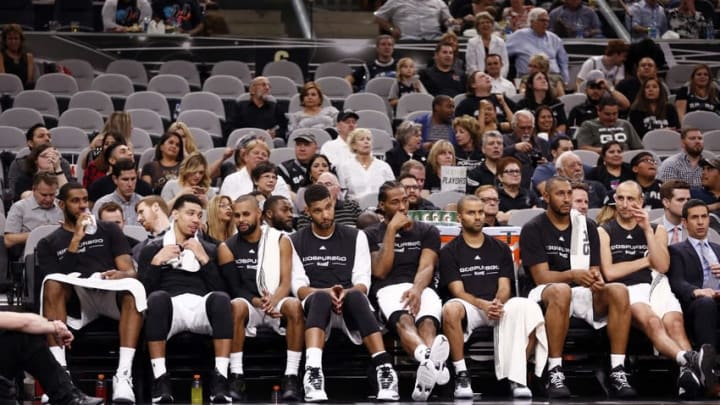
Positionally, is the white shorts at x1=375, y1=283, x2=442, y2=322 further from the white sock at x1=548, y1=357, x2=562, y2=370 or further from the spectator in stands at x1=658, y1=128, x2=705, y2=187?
the spectator in stands at x1=658, y1=128, x2=705, y2=187

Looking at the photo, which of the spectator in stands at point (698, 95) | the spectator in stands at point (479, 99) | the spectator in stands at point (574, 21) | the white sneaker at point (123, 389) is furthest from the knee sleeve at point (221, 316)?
the spectator in stands at point (574, 21)

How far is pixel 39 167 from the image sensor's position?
11641mm

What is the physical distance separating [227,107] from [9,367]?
6.95 meters

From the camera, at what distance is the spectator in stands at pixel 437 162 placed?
1227cm

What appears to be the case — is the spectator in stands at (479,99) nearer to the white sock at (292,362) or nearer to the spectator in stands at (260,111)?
the spectator in stands at (260,111)

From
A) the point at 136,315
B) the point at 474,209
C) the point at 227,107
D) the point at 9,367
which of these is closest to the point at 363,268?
the point at 474,209

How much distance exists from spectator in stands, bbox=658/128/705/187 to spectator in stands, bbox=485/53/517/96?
2597mm

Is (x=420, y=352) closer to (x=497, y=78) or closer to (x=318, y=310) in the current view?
(x=318, y=310)

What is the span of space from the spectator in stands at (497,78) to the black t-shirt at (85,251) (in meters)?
6.16

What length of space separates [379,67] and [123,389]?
24.6ft

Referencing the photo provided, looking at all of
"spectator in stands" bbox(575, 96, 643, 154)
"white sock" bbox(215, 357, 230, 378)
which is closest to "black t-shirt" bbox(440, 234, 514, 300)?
"white sock" bbox(215, 357, 230, 378)

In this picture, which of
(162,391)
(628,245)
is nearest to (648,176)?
(628,245)

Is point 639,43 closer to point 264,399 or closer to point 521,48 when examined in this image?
point 521,48

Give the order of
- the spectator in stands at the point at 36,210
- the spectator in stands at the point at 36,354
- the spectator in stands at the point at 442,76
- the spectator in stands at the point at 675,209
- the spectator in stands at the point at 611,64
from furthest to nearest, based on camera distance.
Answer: the spectator in stands at the point at 611,64
the spectator in stands at the point at 442,76
the spectator in stands at the point at 36,210
the spectator in stands at the point at 675,209
the spectator in stands at the point at 36,354
